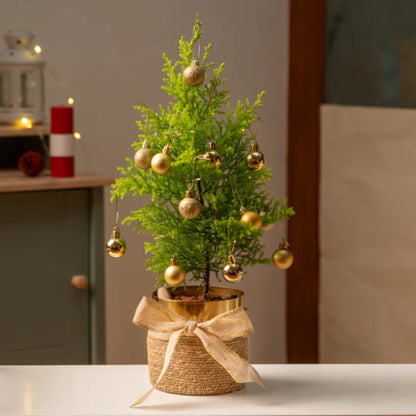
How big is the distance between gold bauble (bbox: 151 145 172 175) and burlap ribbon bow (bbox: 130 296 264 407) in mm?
154

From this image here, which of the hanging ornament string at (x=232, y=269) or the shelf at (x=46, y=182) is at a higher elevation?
the shelf at (x=46, y=182)

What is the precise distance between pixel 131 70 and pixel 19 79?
1.79 feet

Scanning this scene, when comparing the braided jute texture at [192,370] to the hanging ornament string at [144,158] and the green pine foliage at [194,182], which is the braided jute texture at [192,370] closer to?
the green pine foliage at [194,182]

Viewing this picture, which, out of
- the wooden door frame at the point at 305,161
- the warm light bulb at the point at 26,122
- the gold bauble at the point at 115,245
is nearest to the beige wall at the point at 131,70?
the wooden door frame at the point at 305,161

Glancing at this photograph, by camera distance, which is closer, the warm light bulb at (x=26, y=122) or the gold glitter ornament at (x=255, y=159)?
the gold glitter ornament at (x=255, y=159)

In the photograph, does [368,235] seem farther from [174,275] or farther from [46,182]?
[174,275]

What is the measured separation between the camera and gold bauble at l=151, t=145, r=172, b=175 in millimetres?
919

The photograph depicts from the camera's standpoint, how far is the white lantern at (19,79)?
2.27 metres

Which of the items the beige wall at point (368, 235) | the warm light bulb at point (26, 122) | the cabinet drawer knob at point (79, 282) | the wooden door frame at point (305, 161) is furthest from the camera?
the wooden door frame at point (305, 161)

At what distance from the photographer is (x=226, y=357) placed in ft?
2.97

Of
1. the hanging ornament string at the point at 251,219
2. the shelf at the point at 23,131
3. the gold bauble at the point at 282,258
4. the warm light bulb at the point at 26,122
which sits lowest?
the gold bauble at the point at 282,258

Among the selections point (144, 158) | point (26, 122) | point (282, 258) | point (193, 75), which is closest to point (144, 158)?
point (144, 158)

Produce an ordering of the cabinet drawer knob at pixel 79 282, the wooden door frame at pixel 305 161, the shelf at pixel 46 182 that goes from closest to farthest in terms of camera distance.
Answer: the shelf at pixel 46 182 < the cabinet drawer knob at pixel 79 282 < the wooden door frame at pixel 305 161

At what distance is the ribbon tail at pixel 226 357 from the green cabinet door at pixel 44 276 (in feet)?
4.11
